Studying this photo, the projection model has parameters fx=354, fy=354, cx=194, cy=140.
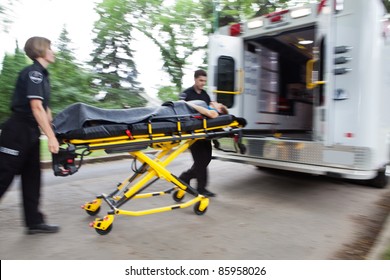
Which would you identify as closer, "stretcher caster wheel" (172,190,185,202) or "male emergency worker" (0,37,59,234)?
"male emergency worker" (0,37,59,234)

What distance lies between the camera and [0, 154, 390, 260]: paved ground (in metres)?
3.25

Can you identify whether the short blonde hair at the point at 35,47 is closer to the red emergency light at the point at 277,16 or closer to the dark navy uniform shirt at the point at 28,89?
the dark navy uniform shirt at the point at 28,89

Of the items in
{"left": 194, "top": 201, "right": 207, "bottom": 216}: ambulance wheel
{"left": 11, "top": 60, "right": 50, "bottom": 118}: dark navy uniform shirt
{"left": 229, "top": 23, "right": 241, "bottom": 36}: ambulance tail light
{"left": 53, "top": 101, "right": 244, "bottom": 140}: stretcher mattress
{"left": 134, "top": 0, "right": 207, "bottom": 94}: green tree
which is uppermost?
{"left": 134, "top": 0, "right": 207, "bottom": 94}: green tree

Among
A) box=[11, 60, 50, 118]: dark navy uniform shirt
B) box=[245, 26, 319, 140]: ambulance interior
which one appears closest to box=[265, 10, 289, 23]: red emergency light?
box=[245, 26, 319, 140]: ambulance interior

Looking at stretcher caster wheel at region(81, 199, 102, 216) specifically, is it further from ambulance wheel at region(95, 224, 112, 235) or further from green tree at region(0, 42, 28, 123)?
green tree at region(0, 42, 28, 123)

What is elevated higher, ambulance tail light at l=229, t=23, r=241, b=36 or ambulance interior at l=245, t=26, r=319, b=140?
ambulance tail light at l=229, t=23, r=241, b=36

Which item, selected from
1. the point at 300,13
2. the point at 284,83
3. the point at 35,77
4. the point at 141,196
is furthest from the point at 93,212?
the point at 284,83

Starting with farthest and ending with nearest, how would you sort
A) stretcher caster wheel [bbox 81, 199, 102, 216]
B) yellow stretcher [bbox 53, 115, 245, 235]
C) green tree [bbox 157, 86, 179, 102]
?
green tree [bbox 157, 86, 179, 102], stretcher caster wheel [bbox 81, 199, 102, 216], yellow stretcher [bbox 53, 115, 245, 235]

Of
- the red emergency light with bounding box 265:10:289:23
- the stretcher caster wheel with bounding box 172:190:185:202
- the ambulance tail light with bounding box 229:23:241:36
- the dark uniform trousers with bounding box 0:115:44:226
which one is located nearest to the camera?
the dark uniform trousers with bounding box 0:115:44:226

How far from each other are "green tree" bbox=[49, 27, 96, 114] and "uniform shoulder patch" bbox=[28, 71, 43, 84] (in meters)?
10.00

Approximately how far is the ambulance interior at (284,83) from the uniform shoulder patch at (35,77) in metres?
3.82
